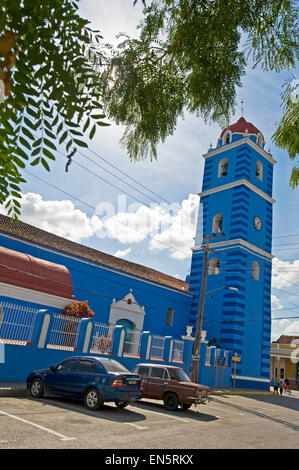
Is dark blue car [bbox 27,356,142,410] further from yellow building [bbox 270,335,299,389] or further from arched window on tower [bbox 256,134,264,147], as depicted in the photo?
yellow building [bbox 270,335,299,389]

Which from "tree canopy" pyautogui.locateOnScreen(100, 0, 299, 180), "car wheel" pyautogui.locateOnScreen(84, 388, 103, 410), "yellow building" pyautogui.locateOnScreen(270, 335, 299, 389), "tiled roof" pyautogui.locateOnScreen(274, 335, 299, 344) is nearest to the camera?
"tree canopy" pyautogui.locateOnScreen(100, 0, 299, 180)

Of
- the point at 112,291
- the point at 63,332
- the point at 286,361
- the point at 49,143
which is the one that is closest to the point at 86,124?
the point at 49,143

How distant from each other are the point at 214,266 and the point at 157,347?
38.4ft

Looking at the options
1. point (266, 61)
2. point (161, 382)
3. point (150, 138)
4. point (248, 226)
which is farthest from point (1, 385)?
point (248, 226)

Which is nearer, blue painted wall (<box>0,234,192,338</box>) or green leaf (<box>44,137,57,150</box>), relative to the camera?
green leaf (<box>44,137,57,150</box>)

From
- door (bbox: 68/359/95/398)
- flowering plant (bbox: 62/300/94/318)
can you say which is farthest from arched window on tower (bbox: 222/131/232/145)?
door (bbox: 68/359/95/398)

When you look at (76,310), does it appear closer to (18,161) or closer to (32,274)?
(32,274)

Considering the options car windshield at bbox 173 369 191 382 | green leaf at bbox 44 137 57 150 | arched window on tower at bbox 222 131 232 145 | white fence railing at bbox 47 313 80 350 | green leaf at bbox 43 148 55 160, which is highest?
arched window on tower at bbox 222 131 232 145

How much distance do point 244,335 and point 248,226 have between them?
839 cm

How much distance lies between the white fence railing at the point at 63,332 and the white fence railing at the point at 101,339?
103 centimetres

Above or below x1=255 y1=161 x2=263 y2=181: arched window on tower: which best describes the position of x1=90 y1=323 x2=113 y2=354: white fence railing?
below

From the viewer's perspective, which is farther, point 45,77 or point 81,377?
point 81,377

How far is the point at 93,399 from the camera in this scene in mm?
10297

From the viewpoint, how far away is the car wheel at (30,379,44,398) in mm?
11297
